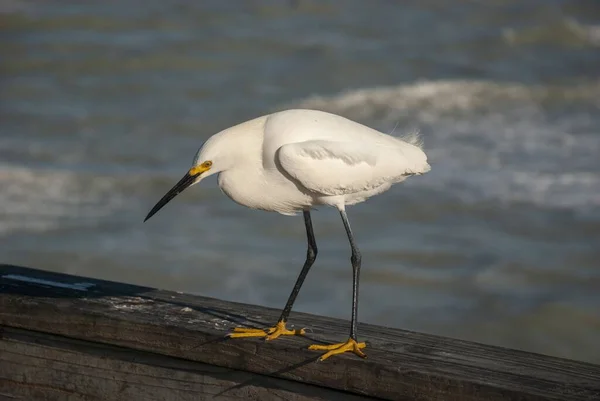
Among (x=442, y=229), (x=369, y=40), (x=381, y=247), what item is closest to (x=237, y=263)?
(x=381, y=247)

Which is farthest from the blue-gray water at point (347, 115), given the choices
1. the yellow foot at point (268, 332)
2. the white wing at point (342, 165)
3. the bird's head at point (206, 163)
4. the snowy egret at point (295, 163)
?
the yellow foot at point (268, 332)

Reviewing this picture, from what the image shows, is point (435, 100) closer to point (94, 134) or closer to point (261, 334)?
point (94, 134)

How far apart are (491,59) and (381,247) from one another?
9.34 metres

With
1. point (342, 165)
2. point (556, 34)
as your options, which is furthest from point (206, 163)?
point (556, 34)

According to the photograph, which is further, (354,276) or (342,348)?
(354,276)

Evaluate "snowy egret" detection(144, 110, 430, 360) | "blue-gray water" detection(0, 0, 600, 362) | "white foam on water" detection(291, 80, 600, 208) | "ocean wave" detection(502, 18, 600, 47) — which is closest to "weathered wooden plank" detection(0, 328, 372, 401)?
"snowy egret" detection(144, 110, 430, 360)

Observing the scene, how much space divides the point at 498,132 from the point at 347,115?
2.21 meters

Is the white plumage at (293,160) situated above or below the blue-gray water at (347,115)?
below

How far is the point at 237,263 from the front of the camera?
25.9 ft

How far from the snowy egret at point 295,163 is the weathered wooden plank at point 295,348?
0.45 m

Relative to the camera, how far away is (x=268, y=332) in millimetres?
2656

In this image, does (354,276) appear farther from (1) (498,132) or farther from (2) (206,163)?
(1) (498,132)

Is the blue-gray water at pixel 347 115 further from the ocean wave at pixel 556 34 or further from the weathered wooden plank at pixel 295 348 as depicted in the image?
the weathered wooden plank at pixel 295 348

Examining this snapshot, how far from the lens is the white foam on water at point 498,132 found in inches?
380
